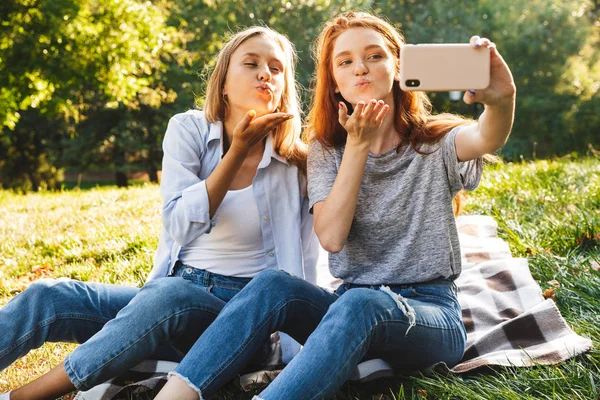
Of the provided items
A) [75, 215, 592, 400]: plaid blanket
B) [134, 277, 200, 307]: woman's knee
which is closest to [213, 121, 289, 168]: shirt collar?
[134, 277, 200, 307]: woman's knee

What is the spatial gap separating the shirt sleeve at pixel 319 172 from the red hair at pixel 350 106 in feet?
0.16

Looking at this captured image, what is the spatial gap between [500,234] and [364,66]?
6.48 ft

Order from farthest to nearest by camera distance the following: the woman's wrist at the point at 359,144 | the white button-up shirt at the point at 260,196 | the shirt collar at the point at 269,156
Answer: the shirt collar at the point at 269,156, the white button-up shirt at the point at 260,196, the woman's wrist at the point at 359,144

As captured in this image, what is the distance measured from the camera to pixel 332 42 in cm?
274

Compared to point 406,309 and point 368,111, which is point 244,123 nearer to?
point 368,111

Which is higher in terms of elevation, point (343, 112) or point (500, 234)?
point (343, 112)

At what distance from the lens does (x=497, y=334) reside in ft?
9.06

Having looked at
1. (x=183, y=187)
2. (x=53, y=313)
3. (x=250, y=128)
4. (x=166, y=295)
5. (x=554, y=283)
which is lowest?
(x=554, y=283)

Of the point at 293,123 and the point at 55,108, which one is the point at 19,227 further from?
the point at 55,108

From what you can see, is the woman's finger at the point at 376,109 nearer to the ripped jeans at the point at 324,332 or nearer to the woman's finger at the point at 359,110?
the woman's finger at the point at 359,110

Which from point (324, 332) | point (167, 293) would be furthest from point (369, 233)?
point (167, 293)

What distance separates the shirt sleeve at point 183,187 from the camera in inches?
102

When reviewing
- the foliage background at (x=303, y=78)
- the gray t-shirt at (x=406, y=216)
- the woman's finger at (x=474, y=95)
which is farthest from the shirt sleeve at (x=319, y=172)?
the foliage background at (x=303, y=78)

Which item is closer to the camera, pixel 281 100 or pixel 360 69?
pixel 360 69
